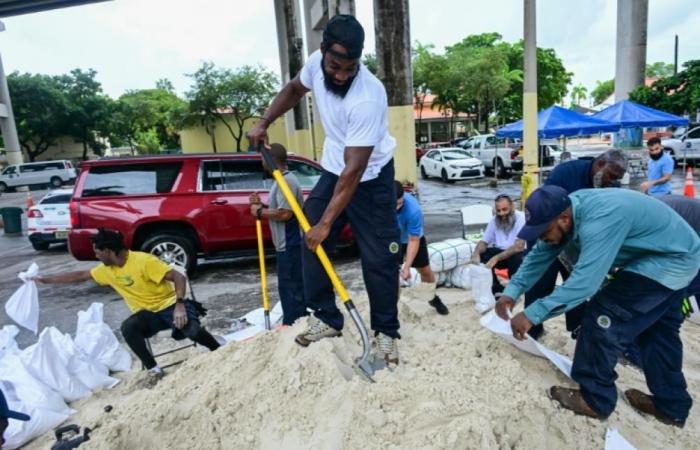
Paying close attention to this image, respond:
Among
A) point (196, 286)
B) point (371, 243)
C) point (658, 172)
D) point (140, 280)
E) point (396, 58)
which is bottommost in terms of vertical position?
point (196, 286)

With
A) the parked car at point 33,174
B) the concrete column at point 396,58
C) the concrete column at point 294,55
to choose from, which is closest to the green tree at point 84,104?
the parked car at point 33,174

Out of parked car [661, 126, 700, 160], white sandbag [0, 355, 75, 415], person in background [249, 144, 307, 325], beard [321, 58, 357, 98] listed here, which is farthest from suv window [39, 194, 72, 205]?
parked car [661, 126, 700, 160]

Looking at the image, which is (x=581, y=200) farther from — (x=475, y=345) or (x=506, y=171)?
(x=506, y=171)

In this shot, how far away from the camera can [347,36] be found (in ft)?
7.45

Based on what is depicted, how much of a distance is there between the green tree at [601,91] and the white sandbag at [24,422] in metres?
95.3

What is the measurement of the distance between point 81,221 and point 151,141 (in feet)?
150

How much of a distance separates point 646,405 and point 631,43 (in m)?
20.7

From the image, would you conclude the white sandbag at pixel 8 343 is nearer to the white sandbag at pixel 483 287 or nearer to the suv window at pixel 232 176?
the suv window at pixel 232 176

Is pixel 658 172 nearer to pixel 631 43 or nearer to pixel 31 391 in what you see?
pixel 31 391

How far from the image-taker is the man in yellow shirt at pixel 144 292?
11.9 ft

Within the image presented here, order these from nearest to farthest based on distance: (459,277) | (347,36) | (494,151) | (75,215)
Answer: (347,36), (459,277), (75,215), (494,151)

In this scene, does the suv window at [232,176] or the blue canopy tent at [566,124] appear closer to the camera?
the suv window at [232,176]

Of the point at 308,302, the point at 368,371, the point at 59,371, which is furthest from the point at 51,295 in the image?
the point at 368,371

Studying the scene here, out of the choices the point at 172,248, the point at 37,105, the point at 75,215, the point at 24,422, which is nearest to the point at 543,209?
the point at 24,422
